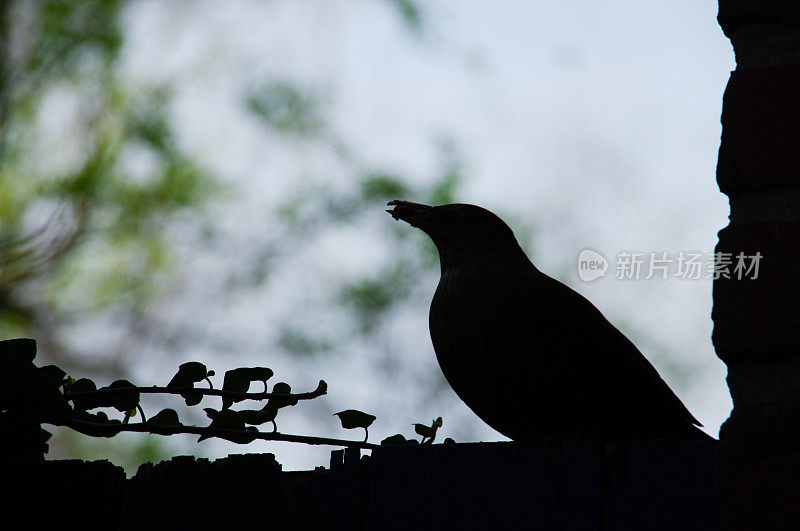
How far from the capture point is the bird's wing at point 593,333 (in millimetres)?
2572

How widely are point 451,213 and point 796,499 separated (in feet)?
7.99

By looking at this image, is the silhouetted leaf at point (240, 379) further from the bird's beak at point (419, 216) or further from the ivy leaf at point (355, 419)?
the bird's beak at point (419, 216)

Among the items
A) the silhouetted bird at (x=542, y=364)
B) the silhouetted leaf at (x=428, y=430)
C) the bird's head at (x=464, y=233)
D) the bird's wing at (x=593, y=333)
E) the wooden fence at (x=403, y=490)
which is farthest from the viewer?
the bird's head at (x=464, y=233)

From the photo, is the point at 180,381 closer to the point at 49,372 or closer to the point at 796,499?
the point at 49,372

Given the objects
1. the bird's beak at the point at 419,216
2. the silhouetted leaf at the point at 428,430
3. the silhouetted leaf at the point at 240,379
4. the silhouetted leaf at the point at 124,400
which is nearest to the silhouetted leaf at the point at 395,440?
the silhouetted leaf at the point at 428,430

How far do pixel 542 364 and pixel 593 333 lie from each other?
287 millimetres

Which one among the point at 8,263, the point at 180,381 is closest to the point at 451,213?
the point at 180,381

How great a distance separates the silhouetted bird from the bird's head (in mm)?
240

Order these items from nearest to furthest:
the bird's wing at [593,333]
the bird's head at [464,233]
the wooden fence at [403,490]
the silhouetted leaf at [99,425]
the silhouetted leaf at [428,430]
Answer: the wooden fence at [403,490] → the silhouetted leaf at [99,425] → the silhouetted leaf at [428,430] → the bird's wing at [593,333] → the bird's head at [464,233]

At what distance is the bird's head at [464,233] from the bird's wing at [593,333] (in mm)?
399

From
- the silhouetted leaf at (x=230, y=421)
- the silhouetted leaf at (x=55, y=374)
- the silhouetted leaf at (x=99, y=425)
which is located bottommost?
the silhouetted leaf at (x=99, y=425)

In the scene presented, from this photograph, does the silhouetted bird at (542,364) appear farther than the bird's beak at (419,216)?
No

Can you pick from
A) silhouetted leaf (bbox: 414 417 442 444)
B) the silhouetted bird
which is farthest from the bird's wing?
silhouetted leaf (bbox: 414 417 442 444)

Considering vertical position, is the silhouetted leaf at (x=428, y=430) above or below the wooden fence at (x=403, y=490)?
above
